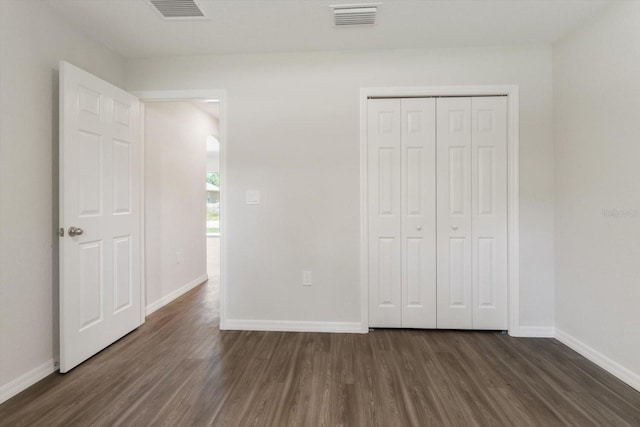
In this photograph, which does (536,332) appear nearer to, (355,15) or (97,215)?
(355,15)

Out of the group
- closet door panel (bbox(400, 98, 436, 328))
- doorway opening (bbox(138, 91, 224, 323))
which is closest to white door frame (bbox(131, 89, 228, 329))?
doorway opening (bbox(138, 91, 224, 323))

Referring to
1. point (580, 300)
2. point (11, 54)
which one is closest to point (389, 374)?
point (580, 300)

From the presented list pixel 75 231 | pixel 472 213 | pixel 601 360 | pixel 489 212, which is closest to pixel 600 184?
pixel 489 212

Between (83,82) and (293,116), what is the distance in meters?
1.57

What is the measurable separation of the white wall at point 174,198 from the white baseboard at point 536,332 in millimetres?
3590

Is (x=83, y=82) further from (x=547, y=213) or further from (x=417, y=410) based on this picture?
(x=547, y=213)

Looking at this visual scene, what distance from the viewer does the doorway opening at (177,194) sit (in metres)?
2.93

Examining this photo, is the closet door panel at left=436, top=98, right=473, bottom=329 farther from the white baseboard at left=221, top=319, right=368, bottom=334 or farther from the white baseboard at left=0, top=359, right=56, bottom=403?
the white baseboard at left=0, top=359, right=56, bottom=403

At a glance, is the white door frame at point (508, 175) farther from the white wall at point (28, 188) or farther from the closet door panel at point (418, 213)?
the white wall at point (28, 188)

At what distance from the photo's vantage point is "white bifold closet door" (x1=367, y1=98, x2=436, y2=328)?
99.7 inches

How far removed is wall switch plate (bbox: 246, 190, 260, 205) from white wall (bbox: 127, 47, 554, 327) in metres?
0.04

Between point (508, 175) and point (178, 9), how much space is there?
→ 2925 mm

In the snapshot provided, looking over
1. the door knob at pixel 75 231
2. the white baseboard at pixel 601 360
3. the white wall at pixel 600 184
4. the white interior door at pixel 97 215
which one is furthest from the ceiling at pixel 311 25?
the white baseboard at pixel 601 360

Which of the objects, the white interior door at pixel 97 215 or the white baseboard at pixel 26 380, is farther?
the white interior door at pixel 97 215
